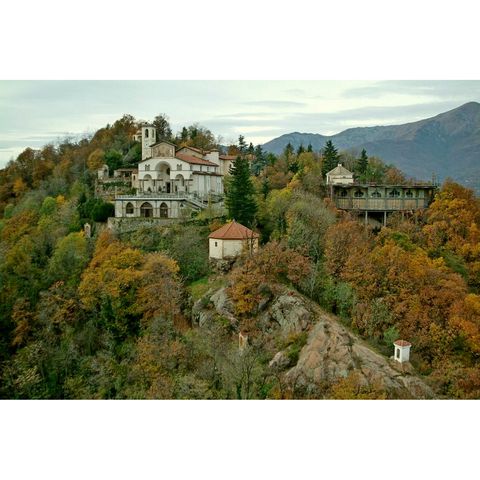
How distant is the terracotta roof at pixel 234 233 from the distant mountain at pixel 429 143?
8967 mm

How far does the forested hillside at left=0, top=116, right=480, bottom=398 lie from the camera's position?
1362 centimetres

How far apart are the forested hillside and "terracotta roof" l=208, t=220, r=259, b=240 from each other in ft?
3.21

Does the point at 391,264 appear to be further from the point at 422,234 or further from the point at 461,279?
the point at 422,234

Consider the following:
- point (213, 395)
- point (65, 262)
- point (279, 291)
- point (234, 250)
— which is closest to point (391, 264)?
point (279, 291)

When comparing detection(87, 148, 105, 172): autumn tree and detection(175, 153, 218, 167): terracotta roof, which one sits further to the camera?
detection(87, 148, 105, 172): autumn tree

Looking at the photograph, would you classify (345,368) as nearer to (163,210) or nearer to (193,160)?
(163,210)

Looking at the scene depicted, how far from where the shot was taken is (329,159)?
25859 mm

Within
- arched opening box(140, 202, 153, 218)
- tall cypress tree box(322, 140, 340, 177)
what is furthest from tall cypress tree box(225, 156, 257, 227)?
tall cypress tree box(322, 140, 340, 177)

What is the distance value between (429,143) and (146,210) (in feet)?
44.5

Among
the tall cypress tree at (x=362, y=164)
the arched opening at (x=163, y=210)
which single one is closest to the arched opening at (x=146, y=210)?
the arched opening at (x=163, y=210)

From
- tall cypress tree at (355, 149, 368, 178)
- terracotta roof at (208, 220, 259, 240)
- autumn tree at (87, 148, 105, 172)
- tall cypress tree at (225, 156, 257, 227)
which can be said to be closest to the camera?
terracotta roof at (208, 220, 259, 240)

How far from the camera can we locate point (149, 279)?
16.7 meters

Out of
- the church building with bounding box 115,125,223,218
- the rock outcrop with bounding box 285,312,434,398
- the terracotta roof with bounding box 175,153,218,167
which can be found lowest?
the rock outcrop with bounding box 285,312,434,398

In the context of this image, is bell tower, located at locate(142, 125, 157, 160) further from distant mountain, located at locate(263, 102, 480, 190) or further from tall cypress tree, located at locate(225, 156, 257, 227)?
tall cypress tree, located at locate(225, 156, 257, 227)
